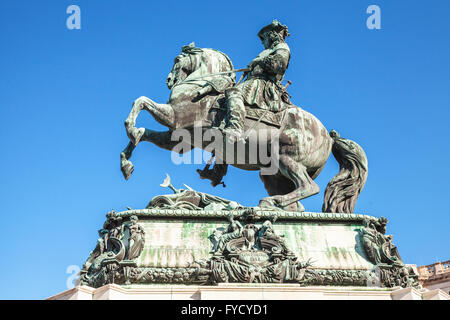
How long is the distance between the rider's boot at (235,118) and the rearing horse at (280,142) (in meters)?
0.25

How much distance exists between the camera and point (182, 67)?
13.8 meters

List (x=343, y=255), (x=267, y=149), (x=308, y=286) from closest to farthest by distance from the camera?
(x=308, y=286)
(x=343, y=255)
(x=267, y=149)

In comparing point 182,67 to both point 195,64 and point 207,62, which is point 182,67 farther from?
point 207,62

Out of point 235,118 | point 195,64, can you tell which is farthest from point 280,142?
point 195,64

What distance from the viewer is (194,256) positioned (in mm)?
10398

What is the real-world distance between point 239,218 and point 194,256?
1.09 m

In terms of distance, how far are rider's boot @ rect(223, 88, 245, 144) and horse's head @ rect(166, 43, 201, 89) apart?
60.4 inches

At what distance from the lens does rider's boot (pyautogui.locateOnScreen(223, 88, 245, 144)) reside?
480 inches

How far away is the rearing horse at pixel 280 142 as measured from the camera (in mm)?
12484

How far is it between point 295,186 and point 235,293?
12.3ft

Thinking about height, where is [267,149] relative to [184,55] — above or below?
below
